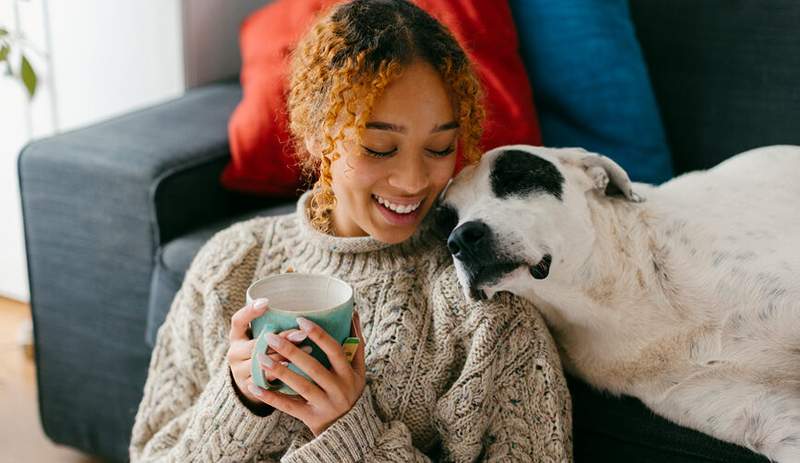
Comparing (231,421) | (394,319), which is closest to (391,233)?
(394,319)

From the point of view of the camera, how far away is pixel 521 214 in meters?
1.19

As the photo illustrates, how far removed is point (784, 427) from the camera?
3.98 feet

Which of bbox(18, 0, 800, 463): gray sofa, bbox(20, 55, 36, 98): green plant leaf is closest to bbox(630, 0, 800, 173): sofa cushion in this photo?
bbox(18, 0, 800, 463): gray sofa

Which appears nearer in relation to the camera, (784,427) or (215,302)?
(784,427)

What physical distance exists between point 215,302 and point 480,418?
0.47 m

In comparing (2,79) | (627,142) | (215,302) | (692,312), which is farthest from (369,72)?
(2,79)

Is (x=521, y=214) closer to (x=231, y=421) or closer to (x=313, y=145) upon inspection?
(x=313, y=145)

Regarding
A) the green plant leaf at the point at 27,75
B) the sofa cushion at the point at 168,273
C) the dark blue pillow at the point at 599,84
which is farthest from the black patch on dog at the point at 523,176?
the green plant leaf at the point at 27,75

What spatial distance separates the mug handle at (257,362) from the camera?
1.03 m

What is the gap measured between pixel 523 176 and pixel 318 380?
0.41 m

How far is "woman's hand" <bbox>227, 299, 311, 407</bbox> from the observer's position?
1046 mm

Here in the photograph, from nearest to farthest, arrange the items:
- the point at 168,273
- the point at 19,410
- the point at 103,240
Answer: the point at 168,273
the point at 103,240
the point at 19,410

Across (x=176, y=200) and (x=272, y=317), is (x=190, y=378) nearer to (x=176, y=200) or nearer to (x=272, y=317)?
(x=272, y=317)

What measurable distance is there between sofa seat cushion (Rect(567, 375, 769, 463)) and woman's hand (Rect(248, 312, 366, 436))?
41cm
